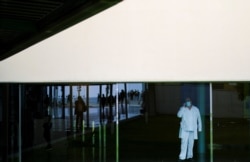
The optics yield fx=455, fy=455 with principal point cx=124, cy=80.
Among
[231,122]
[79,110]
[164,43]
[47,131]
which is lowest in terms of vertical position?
[47,131]

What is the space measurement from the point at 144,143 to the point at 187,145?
1.25 metres

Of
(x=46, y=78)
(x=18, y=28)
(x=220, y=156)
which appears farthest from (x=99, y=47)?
(x=18, y=28)

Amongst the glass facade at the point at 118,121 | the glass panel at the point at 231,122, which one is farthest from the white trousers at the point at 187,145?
the glass panel at the point at 231,122

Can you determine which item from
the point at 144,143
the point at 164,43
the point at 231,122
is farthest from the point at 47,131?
the point at 231,122

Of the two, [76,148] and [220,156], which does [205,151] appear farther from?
[76,148]

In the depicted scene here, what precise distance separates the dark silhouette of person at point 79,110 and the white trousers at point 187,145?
2.93 m

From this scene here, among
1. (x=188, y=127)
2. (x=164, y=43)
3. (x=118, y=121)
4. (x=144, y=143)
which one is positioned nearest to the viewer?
(x=164, y=43)

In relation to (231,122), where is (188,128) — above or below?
below

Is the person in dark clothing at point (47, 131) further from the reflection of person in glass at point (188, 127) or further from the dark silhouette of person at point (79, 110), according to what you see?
the reflection of person in glass at point (188, 127)

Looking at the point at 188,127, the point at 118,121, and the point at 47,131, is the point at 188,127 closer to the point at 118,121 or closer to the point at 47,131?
the point at 118,121

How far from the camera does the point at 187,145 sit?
1298 centimetres

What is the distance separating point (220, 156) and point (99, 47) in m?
4.64

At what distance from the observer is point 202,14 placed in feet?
40.4

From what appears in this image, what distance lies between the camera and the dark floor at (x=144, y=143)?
42.4 ft
